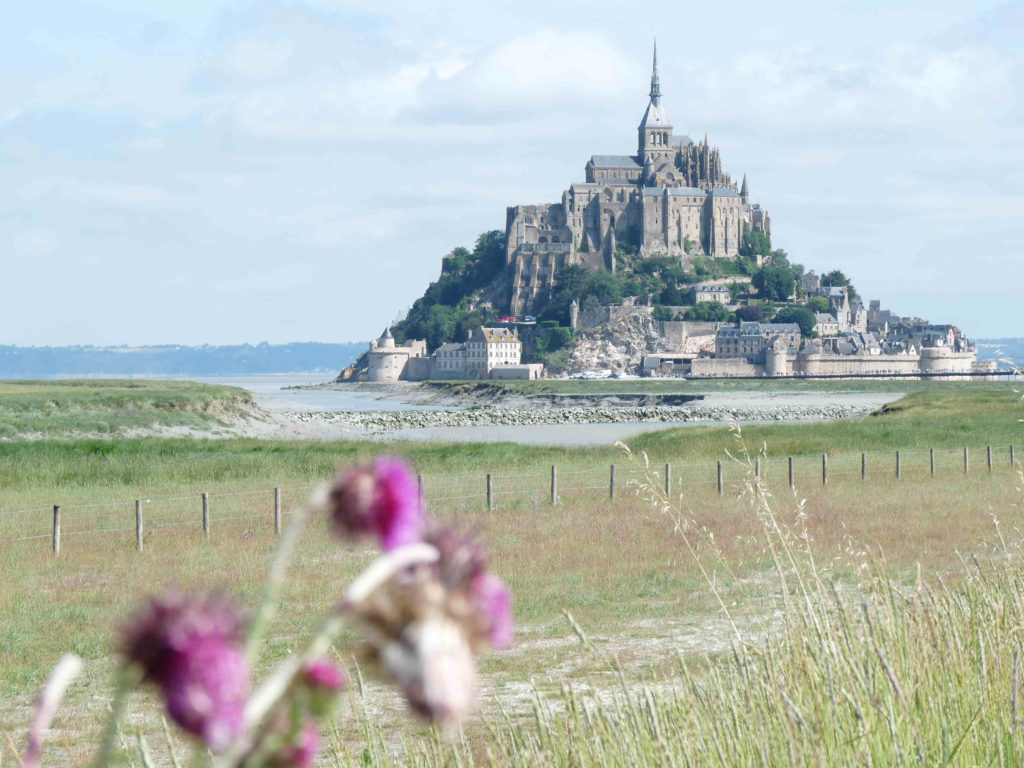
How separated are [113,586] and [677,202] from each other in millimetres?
132531

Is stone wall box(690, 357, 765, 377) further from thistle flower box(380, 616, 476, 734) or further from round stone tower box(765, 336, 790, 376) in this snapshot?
thistle flower box(380, 616, 476, 734)

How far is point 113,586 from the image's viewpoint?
13391 mm

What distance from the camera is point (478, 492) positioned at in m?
23.0

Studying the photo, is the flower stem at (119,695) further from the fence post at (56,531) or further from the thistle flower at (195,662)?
the fence post at (56,531)

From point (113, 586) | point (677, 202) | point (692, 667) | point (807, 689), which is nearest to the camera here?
point (807, 689)

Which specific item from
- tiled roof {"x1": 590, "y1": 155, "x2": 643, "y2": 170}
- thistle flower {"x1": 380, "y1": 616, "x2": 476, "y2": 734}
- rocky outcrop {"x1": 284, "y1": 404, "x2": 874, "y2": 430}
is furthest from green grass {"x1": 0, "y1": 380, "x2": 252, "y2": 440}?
tiled roof {"x1": 590, "y1": 155, "x2": 643, "y2": 170}

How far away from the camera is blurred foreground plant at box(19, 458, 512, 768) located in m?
0.59

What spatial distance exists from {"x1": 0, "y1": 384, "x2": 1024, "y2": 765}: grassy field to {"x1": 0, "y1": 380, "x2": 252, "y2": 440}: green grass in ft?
36.3

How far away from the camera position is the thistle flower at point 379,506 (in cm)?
69

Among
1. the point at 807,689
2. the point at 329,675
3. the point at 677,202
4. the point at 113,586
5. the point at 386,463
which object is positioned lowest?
the point at 113,586

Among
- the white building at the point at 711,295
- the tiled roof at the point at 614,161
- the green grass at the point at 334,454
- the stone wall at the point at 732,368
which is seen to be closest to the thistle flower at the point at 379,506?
the green grass at the point at 334,454

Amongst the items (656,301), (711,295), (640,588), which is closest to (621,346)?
(656,301)

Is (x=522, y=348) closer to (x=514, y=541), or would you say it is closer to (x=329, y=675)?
(x=514, y=541)

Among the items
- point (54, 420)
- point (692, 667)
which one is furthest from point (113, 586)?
point (54, 420)
